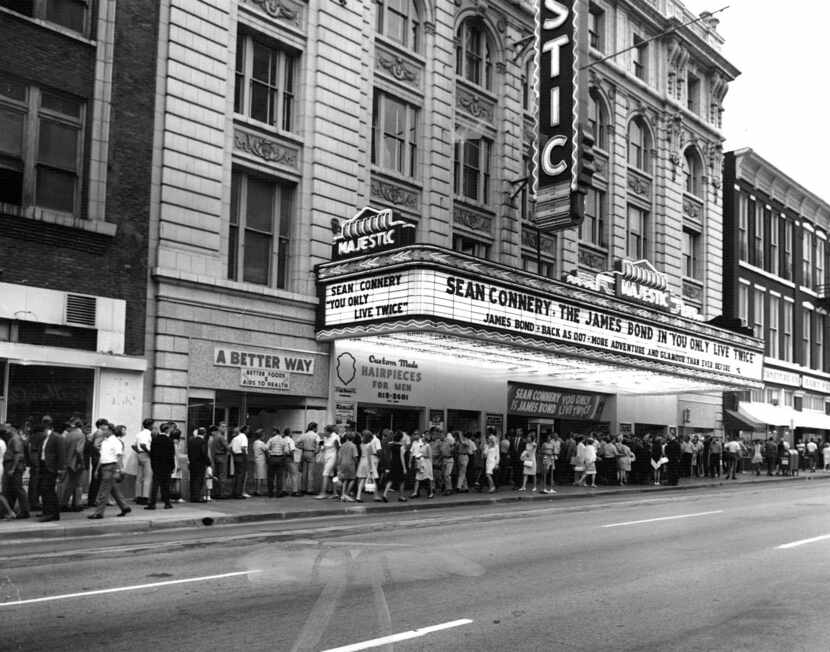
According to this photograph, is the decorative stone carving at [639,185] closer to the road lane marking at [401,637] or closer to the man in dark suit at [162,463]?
the man in dark suit at [162,463]

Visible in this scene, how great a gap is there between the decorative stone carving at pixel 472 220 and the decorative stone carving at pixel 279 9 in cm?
789

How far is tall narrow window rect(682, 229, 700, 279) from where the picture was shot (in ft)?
141

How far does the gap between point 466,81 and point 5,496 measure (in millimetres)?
19483

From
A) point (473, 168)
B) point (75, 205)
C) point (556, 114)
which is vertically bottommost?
point (75, 205)

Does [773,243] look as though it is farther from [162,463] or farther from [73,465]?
[73,465]

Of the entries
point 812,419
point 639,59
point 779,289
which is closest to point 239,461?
point 639,59

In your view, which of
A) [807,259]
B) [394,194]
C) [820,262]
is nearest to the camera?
[394,194]

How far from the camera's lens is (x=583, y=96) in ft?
94.0

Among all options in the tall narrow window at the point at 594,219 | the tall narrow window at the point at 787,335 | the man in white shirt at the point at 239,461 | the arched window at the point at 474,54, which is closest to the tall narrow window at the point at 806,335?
the tall narrow window at the point at 787,335

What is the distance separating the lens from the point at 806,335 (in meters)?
53.4

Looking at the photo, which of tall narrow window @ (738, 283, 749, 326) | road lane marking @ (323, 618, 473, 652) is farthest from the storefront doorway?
tall narrow window @ (738, 283, 749, 326)

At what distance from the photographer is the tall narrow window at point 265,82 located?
23.7 meters

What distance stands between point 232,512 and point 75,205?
754 centimetres

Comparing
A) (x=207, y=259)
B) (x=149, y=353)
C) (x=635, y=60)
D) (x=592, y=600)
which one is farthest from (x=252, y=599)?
(x=635, y=60)
